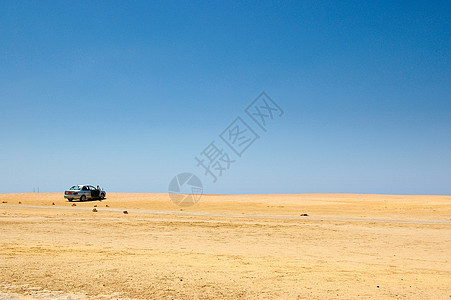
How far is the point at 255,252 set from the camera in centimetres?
1335

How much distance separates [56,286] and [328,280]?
613 centimetres

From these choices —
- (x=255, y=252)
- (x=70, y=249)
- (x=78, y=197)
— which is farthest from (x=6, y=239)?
(x=78, y=197)

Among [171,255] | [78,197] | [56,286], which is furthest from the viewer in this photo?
[78,197]

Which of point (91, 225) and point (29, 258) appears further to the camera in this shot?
point (91, 225)

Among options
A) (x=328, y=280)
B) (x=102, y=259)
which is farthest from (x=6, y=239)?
(x=328, y=280)

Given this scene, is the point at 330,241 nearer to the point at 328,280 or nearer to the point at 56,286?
the point at 328,280

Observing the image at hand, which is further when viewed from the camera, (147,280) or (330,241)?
(330,241)

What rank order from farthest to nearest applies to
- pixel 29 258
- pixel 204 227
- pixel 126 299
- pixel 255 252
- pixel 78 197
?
1. pixel 78 197
2. pixel 204 227
3. pixel 255 252
4. pixel 29 258
5. pixel 126 299

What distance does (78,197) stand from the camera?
4562 cm

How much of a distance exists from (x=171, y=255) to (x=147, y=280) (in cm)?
344

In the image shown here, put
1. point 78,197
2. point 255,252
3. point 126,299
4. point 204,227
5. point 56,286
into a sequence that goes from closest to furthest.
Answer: point 126,299 → point 56,286 → point 255,252 → point 204,227 → point 78,197

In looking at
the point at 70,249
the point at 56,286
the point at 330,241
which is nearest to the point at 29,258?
the point at 70,249

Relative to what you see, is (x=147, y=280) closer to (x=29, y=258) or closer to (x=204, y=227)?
(x=29, y=258)

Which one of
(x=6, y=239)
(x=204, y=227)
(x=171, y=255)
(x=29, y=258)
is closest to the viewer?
(x=29, y=258)
